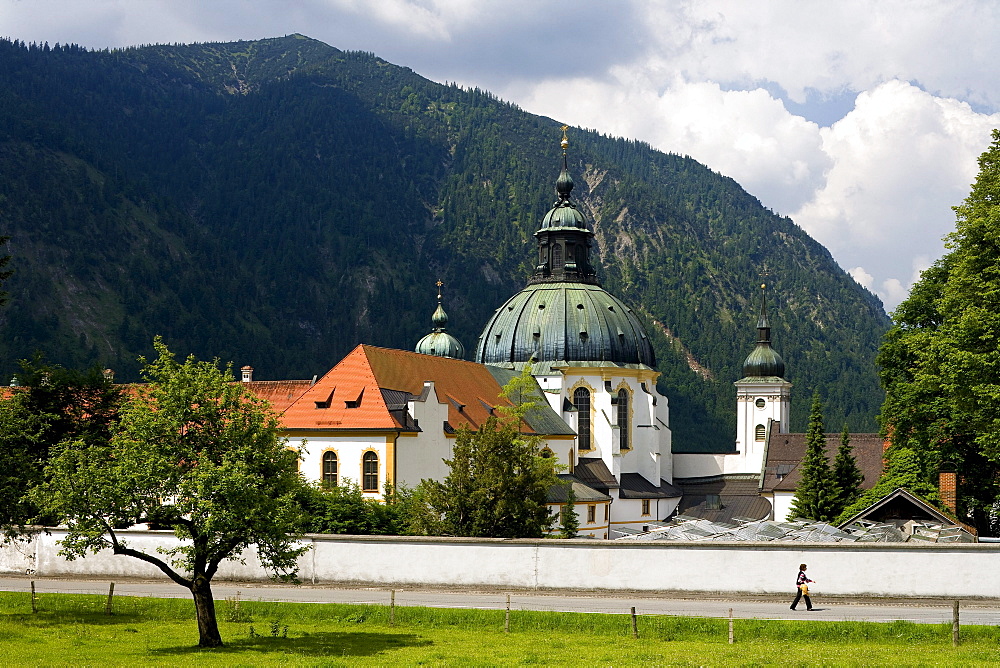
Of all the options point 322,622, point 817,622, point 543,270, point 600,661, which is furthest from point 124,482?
point 543,270

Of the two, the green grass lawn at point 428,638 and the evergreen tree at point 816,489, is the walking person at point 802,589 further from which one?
the evergreen tree at point 816,489

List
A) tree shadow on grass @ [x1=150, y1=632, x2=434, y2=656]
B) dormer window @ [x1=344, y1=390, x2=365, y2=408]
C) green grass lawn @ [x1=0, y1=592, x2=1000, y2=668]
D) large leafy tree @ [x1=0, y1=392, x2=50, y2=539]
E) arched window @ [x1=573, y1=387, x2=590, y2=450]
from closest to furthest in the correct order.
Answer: green grass lawn @ [x1=0, y1=592, x2=1000, y2=668]
tree shadow on grass @ [x1=150, y1=632, x2=434, y2=656]
large leafy tree @ [x1=0, y1=392, x2=50, y2=539]
dormer window @ [x1=344, y1=390, x2=365, y2=408]
arched window @ [x1=573, y1=387, x2=590, y2=450]

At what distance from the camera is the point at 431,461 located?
64062mm

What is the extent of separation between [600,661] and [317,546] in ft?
51.8

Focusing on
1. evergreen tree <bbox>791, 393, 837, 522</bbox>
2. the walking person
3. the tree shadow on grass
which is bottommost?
the tree shadow on grass

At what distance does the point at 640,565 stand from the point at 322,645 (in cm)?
1189

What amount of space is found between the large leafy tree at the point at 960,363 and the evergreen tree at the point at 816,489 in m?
15.9

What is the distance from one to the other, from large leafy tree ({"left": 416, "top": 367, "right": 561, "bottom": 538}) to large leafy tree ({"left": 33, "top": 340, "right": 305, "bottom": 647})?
13.8 metres

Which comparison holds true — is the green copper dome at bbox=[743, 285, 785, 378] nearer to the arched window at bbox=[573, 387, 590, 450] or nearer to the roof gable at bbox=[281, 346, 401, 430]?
the arched window at bbox=[573, 387, 590, 450]

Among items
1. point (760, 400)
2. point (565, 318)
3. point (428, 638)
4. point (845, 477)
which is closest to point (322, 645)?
point (428, 638)

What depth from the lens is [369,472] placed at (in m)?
61.7

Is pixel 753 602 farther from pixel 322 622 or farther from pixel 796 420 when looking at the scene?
pixel 796 420

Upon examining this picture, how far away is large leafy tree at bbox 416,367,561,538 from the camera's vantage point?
44469mm

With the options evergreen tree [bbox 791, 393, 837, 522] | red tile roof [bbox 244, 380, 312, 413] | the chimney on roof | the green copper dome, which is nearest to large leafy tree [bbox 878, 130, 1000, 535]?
the chimney on roof
